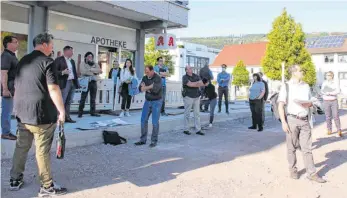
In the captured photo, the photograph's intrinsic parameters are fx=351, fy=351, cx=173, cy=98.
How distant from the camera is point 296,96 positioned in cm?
567

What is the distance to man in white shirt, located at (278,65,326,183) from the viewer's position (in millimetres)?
5570

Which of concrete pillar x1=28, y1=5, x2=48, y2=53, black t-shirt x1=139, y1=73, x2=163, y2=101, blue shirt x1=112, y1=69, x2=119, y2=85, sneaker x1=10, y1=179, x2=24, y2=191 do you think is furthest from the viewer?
blue shirt x1=112, y1=69, x2=119, y2=85

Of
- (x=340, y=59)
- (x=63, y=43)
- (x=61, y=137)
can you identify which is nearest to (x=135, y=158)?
(x=61, y=137)

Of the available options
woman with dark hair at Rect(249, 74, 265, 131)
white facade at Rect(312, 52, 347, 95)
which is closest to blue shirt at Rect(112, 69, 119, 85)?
woman with dark hair at Rect(249, 74, 265, 131)

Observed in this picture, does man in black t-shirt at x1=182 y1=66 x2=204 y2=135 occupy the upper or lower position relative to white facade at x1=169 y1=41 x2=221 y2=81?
lower

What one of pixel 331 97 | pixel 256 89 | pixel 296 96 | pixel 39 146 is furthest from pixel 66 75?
pixel 331 97

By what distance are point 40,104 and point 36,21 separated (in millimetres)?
6853

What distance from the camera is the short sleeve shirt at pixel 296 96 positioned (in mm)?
5586

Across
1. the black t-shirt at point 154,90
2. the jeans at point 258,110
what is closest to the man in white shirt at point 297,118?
the black t-shirt at point 154,90

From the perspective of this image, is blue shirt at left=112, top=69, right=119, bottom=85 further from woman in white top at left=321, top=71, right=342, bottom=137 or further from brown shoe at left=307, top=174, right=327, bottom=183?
brown shoe at left=307, top=174, right=327, bottom=183

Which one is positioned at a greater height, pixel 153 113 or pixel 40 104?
pixel 40 104

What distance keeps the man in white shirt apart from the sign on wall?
316 inches

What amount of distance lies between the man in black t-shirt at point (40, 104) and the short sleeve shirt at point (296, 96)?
3489mm

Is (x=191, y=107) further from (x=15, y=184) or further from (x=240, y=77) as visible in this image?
(x=240, y=77)
